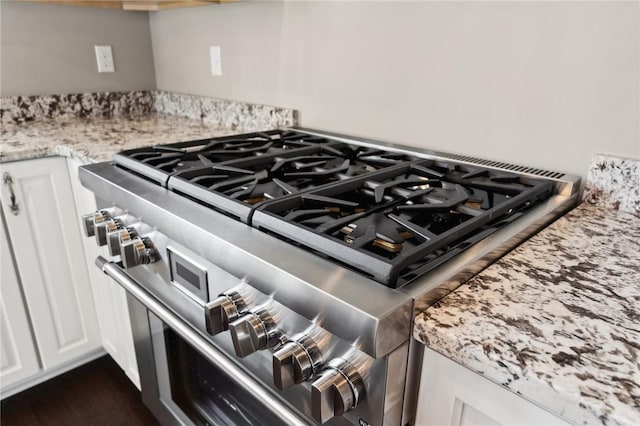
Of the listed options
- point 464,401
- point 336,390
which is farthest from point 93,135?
point 464,401

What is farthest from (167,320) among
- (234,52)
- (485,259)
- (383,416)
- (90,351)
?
(234,52)

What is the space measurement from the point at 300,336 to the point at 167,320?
0.40 m

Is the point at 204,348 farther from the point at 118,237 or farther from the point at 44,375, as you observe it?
the point at 44,375

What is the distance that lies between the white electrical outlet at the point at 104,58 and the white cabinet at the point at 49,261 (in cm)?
79

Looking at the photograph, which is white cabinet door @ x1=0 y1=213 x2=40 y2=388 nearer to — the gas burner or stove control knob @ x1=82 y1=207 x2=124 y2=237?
stove control knob @ x1=82 y1=207 x2=124 y2=237

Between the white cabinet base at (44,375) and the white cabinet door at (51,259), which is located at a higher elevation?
the white cabinet door at (51,259)

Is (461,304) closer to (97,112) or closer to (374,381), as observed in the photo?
(374,381)

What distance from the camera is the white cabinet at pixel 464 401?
460 mm

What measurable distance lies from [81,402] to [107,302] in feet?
1.35

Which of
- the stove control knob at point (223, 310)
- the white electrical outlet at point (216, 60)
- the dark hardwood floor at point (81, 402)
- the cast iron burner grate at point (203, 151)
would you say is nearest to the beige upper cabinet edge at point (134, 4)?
the white electrical outlet at point (216, 60)

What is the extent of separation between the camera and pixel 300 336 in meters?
0.58

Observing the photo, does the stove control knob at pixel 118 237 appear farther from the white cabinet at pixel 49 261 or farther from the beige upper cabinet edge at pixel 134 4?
the beige upper cabinet edge at pixel 134 4

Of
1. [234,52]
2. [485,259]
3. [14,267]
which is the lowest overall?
[14,267]

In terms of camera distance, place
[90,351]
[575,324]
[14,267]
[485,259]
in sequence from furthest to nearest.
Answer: [90,351] → [14,267] → [485,259] → [575,324]
